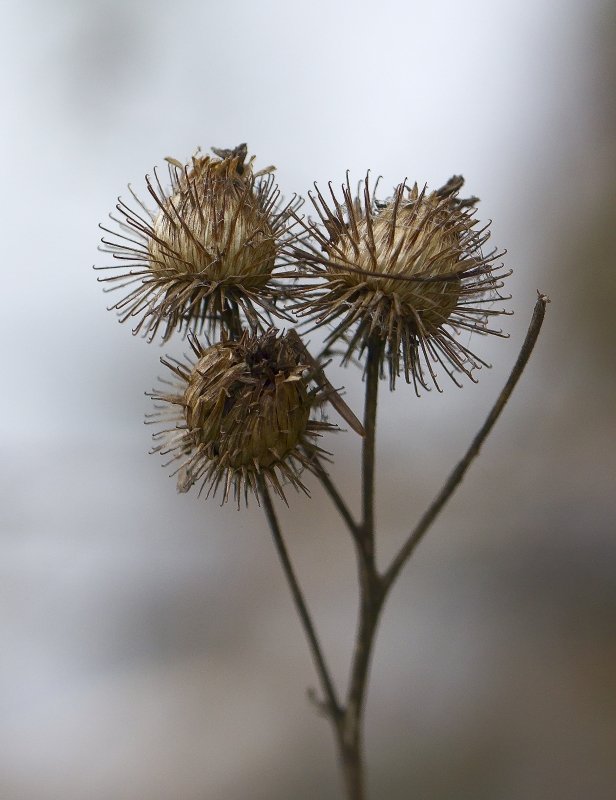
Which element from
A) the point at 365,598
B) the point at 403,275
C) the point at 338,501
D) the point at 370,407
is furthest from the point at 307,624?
the point at 403,275

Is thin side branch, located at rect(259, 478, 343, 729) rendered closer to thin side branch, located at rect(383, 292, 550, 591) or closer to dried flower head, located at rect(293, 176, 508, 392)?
thin side branch, located at rect(383, 292, 550, 591)

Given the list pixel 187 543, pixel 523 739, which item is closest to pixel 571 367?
pixel 523 739

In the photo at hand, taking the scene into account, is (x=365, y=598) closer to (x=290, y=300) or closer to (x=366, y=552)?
(x=366, y=552)

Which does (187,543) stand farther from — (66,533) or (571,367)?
(571,367)

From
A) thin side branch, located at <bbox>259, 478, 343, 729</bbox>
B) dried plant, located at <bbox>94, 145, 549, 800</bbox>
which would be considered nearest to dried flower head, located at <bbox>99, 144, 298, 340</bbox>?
dried plant, located at <bbox>94, 145, 549, 800</bbox>

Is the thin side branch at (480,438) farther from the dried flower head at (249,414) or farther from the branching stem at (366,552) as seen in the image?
the dried flower head at (249,414)

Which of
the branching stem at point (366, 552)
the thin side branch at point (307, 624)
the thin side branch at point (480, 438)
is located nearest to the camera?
the thin side branch at point (480, 438)

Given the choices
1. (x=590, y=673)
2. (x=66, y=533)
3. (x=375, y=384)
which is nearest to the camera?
(x=375, y=384)

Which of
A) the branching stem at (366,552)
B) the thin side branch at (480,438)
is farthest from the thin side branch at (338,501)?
the thin side branch at (480,438)
